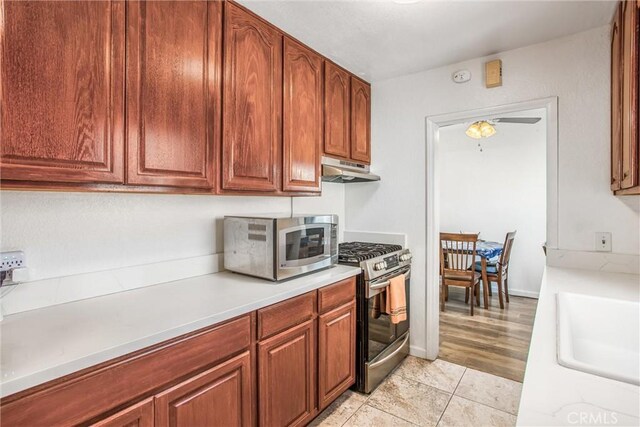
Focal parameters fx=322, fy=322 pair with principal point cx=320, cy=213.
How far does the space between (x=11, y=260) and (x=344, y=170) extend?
1.91 metres

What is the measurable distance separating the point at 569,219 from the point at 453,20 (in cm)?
146

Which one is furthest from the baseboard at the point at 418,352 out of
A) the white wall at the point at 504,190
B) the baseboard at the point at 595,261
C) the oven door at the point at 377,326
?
the white wall at the point at 504,190

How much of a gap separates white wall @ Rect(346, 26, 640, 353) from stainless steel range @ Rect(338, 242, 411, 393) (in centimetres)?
34

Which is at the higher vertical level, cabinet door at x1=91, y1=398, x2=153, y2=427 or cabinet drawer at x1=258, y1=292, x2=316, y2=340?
cabinet drawer at x1=258, y1=292, x2=316, y2=340

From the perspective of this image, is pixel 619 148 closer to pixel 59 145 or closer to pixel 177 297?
pixel 177 297

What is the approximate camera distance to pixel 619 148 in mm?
1688

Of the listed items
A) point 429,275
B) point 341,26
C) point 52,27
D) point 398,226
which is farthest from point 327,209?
point 52,27

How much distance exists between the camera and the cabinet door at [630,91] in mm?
1245

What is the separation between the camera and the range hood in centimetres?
236

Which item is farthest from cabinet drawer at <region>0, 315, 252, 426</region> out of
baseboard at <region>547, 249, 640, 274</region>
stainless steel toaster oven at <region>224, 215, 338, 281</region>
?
baseboard at <region>547, 249, 640, 274</region>

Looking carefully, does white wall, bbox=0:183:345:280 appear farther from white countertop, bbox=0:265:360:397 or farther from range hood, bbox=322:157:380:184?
range hood, bbox=322:157:380:184

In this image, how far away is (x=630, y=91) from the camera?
1.36 metres

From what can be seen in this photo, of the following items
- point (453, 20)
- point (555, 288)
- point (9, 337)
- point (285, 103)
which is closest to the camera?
point (9, 337)

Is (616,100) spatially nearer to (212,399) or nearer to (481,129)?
Answer: (481,129)
